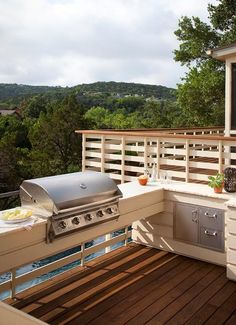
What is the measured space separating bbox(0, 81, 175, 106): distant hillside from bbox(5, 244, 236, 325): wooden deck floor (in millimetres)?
26901

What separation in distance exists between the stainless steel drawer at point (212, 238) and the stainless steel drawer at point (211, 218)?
0.04 meters

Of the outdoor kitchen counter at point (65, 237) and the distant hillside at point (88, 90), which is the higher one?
the distant hillside at point (88, 90)

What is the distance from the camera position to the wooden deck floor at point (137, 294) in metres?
2.90

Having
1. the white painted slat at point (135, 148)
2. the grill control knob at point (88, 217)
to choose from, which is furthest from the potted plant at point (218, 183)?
the grill control knob at point (88, 217)

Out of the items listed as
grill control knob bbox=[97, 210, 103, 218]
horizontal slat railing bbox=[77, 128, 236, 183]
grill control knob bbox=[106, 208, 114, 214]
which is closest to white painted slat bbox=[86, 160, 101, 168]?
horizontal slat railing bbox=[77, 128, 236, 183]

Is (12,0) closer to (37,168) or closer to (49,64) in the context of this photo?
(37,168)

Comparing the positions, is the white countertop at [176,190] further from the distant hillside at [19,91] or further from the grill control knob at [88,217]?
the distant hillside at [19,91]

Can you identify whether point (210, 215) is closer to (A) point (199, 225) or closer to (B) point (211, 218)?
(B) point (211, 218)

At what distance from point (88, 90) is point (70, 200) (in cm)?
3113

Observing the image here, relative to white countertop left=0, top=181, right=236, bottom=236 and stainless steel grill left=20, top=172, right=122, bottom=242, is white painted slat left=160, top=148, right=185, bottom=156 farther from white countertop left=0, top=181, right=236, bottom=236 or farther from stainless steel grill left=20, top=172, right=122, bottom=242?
stainless steel grill left=20, top=172, right=122, bottom=242

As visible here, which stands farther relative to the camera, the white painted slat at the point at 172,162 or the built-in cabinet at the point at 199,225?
the white painted slat at the point at 172,162

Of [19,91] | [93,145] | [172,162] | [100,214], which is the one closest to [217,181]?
[172,162]

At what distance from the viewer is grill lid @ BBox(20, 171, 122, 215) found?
299cm

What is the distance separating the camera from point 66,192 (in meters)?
3.10
